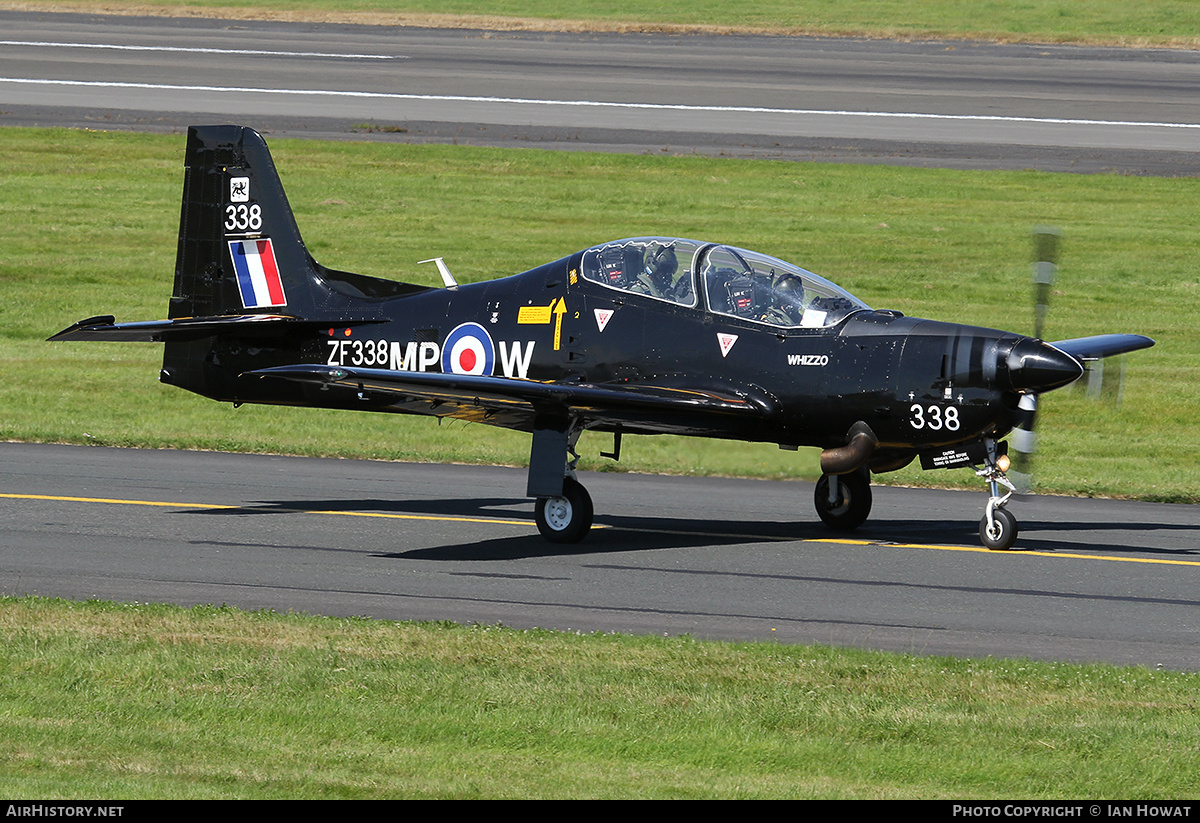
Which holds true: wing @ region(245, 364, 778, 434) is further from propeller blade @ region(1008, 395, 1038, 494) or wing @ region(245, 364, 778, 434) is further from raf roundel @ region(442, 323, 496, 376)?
propeller blade @ region(1008, 395, 1038, 494)

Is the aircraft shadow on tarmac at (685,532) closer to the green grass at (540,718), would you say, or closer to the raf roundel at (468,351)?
the raf roundel at (468,351)

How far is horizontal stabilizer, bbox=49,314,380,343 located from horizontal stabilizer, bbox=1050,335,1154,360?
7.01 m

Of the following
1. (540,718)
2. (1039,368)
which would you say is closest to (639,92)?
(1039,368)

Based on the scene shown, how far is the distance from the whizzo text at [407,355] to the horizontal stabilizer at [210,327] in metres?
0.27

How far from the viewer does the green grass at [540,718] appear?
753 cm

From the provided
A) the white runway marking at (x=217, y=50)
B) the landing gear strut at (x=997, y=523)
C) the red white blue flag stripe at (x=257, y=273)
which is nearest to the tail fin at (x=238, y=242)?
the red white blue flag stripe at (x=257, y=273)

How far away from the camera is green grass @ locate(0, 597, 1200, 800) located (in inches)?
297

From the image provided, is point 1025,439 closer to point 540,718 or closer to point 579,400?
point 579,400

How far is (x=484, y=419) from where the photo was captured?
14836 mm

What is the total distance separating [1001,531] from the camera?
45.3 ft

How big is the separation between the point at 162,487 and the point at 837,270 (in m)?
15.5

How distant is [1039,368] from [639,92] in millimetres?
28989

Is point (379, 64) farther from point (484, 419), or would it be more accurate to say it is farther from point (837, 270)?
point (484, 419)
